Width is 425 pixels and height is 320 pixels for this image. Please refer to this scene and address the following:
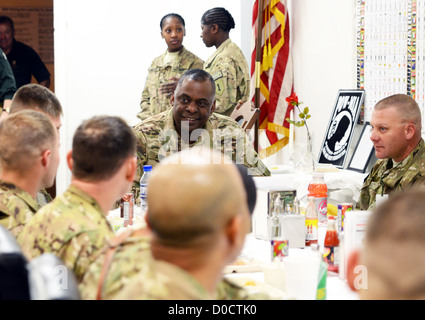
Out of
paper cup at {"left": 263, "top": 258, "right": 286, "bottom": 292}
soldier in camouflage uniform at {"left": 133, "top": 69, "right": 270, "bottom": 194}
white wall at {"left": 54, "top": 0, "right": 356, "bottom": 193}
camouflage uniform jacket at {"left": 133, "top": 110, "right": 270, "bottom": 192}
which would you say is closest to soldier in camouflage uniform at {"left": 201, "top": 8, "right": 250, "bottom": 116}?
white wall at {"left": 54, "top": 0, "right": 356, "bottom": 193}

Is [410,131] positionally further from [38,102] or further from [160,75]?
[160,75]

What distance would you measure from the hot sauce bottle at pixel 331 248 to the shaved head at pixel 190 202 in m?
1.00

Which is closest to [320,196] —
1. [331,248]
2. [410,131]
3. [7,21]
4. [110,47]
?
[410,131]

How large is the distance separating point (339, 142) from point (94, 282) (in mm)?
4012

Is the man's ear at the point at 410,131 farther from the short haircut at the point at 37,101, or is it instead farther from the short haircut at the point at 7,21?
the short haircut at the point at 7,21

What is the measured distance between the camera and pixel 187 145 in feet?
11.8

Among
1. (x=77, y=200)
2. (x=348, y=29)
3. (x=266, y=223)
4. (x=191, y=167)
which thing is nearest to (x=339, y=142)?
(x=348, y=29)

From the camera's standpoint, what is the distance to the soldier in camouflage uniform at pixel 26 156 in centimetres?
228

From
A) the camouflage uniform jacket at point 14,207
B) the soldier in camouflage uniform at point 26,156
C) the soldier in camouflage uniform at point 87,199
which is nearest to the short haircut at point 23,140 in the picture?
the soldier in camouflage uniform at point 26,156

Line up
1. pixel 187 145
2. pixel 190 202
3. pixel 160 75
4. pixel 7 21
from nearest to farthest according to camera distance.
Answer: pixel 190 202 → pixel 187 145 → pixel 160 75 → pixel 7 21

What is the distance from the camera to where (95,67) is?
7383 mm

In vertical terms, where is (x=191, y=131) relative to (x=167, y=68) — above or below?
below

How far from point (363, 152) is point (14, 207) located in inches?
129
